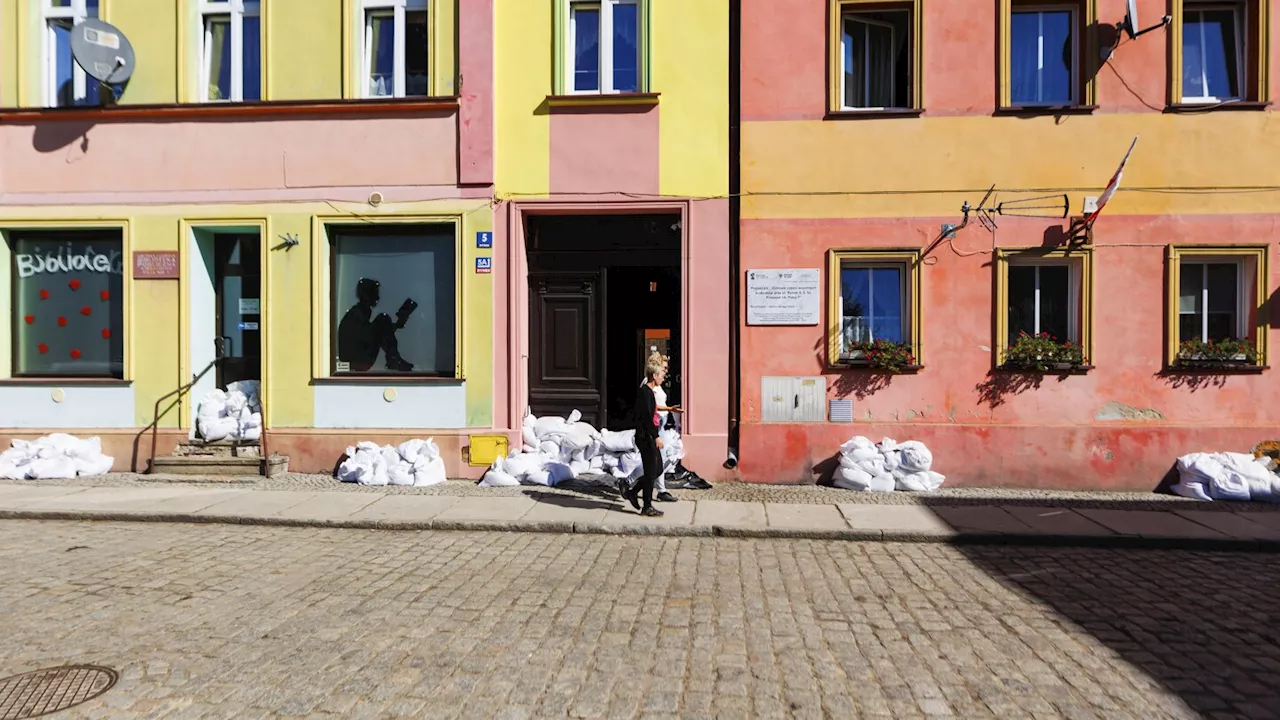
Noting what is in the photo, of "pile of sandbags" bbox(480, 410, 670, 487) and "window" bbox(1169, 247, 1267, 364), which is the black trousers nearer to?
"pile of sandbags" bbox(480, 410, 670, 487)

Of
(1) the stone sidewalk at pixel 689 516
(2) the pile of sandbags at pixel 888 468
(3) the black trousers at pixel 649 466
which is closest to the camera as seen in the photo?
(1) the stone sidewalk at pixel 689 516

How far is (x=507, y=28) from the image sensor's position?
11.1 meters

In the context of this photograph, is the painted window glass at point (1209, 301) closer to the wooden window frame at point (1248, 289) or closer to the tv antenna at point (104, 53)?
the wooden window frame at point (1248, 289)

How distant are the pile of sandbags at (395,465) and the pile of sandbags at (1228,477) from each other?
30.6 ft

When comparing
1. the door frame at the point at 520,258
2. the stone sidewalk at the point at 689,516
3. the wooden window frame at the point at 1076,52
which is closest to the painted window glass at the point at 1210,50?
the wooden window frame at the point at 1076,52

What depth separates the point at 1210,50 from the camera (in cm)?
1071

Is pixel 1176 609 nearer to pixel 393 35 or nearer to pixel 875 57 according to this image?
pixel 875 57

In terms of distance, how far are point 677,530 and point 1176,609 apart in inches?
166

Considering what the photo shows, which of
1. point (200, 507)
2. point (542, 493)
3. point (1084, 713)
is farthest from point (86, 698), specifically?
point (542, 493)

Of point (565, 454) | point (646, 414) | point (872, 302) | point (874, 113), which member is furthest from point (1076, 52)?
point (565, 454)

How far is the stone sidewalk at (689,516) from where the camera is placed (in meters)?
8.08

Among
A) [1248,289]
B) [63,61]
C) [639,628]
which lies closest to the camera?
[639,628]

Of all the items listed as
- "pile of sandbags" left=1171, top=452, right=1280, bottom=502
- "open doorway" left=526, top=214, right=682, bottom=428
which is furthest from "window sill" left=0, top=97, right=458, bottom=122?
"pile of sandbags" left=1171, top=452, right=1280, bottom=502

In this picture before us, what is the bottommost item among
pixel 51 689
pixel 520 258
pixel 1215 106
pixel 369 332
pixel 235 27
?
pixel 51 689
